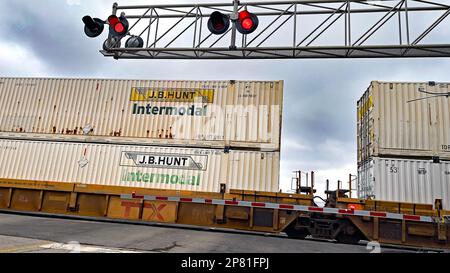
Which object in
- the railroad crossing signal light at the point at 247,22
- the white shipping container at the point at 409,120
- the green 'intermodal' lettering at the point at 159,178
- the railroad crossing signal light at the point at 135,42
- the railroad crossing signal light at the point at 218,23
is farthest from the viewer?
the green 'intermodal' lettering at the point at 159,178

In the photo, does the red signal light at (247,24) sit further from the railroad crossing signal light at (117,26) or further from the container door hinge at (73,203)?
the container door hinge at (73,203)

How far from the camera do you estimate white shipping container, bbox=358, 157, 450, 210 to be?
33.2 feet

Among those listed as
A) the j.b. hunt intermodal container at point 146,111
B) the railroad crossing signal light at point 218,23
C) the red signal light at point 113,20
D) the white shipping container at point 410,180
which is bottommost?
the white shipping container at point 410,180

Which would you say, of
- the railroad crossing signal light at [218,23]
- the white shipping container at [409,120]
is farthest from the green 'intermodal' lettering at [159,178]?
the white shipping container at [409,120]

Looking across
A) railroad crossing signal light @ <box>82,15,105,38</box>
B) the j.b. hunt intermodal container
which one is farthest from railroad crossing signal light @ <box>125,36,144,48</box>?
the j.b. hunt intermodal container

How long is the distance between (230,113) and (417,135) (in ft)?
21.6

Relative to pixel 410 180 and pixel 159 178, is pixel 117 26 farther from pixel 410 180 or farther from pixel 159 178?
pixel 410 180

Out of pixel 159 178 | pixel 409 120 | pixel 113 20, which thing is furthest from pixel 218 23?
pixel 409 120

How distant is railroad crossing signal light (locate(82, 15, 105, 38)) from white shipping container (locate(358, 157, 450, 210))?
31.2 feet

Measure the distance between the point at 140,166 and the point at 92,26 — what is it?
5247 millimetres

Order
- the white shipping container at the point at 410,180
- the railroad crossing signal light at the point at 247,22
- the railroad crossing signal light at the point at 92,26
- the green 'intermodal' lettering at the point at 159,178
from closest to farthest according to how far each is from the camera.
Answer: the railroad crossing signal light at the point at 247,22
the railroad crossing signal light at the point at 92,26
the white shipping container at the point at 410,180
the green 'intermodal' lettering at the point at 159,178

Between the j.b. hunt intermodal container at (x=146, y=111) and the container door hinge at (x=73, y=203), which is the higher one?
the j.b. hunt intermodal container at (x=146, y=111)

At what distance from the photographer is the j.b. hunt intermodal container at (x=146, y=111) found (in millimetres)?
11383

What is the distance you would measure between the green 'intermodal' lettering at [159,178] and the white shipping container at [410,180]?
6.27m
